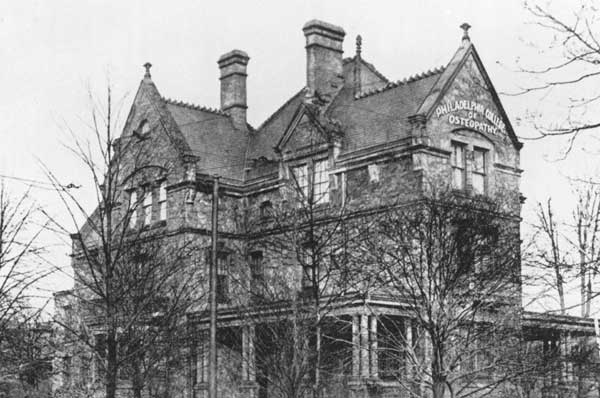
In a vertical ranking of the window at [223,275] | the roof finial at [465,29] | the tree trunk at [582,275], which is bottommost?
the tree trunk at [582,275]

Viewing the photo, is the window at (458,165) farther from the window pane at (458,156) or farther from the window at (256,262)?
the window at (256,262)

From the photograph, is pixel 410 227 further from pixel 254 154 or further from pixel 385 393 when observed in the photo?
pixel 254 154

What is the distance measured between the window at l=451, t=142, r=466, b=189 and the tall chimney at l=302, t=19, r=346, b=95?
20.9 feet

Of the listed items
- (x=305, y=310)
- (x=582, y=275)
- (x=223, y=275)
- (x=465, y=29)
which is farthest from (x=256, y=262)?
(x=582, y=275)

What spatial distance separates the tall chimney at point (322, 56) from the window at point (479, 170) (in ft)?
22.3

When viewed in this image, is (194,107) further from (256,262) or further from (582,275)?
(582,275)

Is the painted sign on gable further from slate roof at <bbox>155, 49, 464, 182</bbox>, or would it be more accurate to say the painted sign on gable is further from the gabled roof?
slate roof at <bbox>155, 49, 464, 182</bbox>

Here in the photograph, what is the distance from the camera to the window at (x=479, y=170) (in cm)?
3478

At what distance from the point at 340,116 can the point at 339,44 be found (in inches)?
143

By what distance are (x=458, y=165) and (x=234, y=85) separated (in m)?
13.5

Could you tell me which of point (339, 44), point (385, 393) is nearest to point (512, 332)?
point (385, 393)

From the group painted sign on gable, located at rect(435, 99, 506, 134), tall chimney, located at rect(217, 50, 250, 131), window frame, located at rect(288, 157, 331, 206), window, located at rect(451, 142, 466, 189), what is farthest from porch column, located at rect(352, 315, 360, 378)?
tall chimney, located at rect(217, 50, 250, 131)

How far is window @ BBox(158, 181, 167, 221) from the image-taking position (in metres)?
39.4

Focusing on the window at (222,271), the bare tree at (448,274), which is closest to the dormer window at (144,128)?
the window at (222,271)
